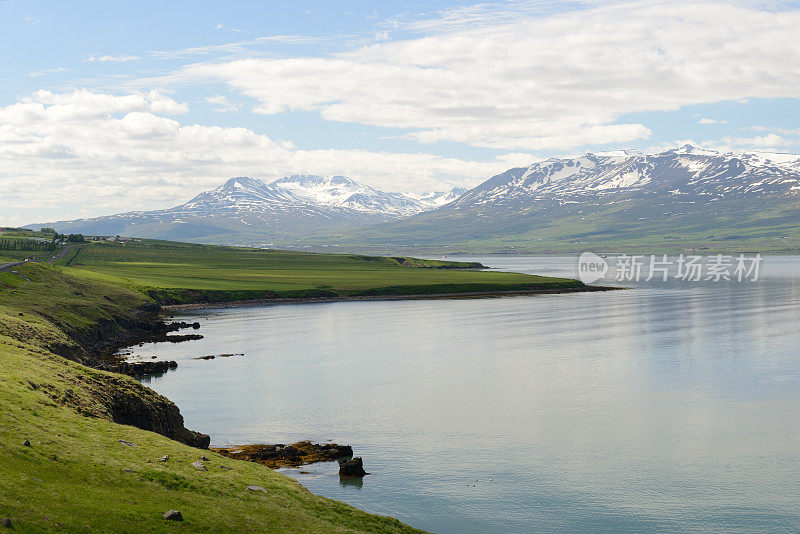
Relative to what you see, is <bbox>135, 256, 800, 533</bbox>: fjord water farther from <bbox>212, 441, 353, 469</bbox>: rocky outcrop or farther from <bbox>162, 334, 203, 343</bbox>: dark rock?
<bbox>162, 334, 203, 343</bbox>: dark rock

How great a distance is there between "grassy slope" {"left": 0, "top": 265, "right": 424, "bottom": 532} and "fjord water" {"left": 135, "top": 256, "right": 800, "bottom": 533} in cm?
833

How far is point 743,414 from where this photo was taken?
62969 millimetres

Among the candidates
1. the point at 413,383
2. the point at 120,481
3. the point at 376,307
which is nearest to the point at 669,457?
the point at 413,383

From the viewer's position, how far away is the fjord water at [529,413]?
140 feet

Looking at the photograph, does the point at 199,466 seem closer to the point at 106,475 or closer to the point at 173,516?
the point at 106,475

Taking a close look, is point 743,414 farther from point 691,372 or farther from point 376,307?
point 376,307

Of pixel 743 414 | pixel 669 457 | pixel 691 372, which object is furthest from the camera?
pixel 691 372

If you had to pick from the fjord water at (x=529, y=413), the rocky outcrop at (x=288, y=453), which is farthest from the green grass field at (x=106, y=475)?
the fjord water at (x=529, y=413)

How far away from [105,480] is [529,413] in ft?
135

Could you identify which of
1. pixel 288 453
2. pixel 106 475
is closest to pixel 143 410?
pixel 288 453

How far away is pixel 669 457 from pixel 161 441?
34.7m

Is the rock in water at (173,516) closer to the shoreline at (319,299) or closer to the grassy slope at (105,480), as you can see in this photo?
the grassy slope at (105,480)

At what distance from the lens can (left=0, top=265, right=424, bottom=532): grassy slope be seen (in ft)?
89.0

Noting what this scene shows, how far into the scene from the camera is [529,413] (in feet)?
210
